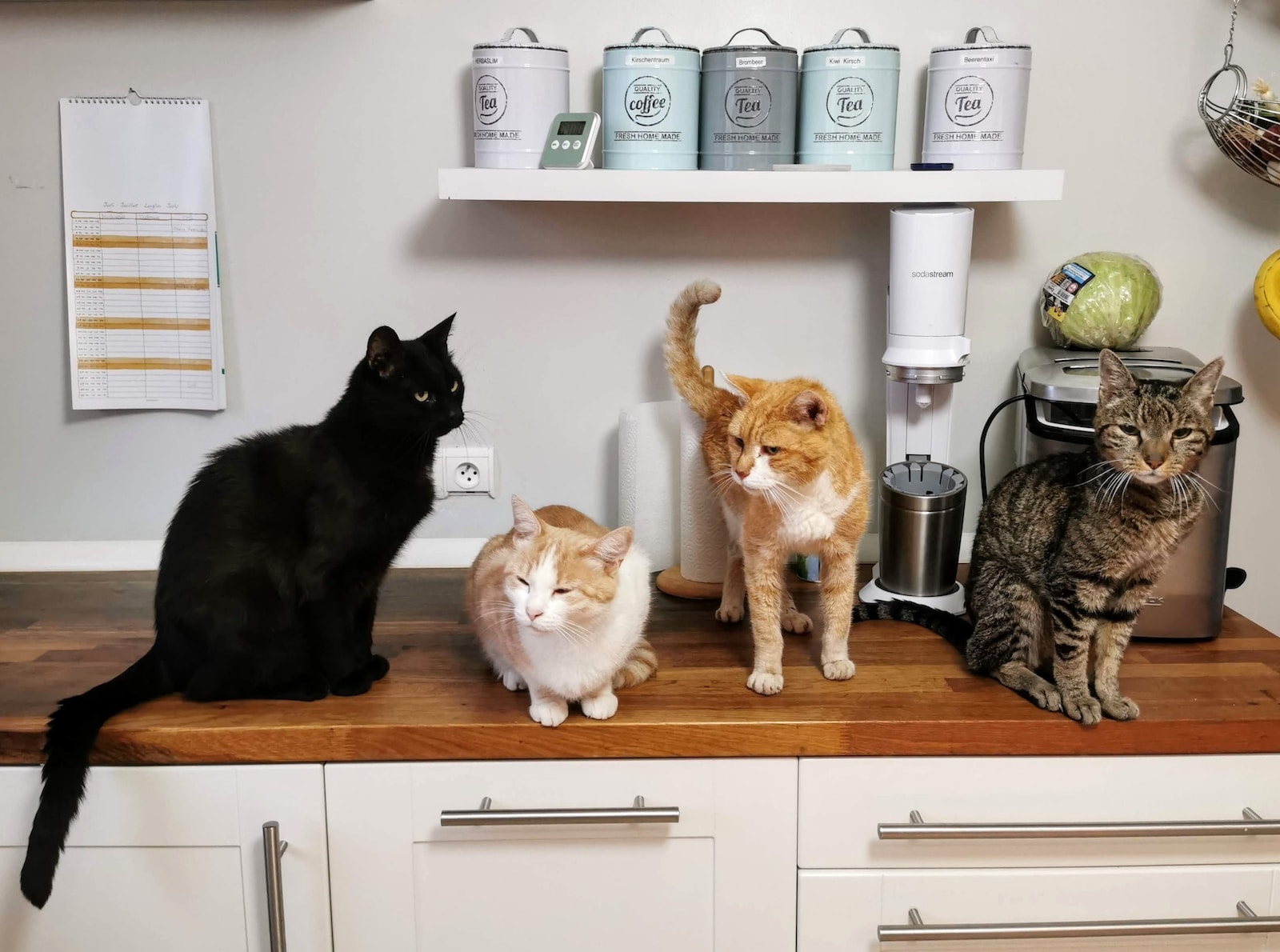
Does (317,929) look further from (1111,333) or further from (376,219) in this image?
(1111,333)

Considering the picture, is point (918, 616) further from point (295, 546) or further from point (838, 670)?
point (295, 546)

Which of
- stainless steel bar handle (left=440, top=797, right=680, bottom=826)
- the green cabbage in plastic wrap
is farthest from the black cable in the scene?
stainless steel bar handle (left=440, top=797, right=680, bottom=826)

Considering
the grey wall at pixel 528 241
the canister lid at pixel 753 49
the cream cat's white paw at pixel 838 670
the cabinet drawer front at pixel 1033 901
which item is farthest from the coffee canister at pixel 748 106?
the cabinet drawer front at pixel 1033 901

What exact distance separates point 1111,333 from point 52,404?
1.64m

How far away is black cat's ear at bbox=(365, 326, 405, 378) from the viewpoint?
1262mm

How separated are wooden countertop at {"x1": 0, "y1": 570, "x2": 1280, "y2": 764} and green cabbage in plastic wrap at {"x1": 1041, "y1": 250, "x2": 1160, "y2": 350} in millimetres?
474

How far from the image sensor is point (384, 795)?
1254 mm

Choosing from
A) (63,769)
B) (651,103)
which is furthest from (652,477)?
(63,769)

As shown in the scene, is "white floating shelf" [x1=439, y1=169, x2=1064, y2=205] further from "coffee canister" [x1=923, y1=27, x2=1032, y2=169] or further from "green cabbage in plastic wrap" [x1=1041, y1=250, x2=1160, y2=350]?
"green cabbage in plastic wrap" [x1=1041, y1=250, x2=1160, y2=350]

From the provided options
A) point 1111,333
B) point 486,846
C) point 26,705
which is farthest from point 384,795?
point 1111,333

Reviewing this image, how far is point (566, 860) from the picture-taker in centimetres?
127

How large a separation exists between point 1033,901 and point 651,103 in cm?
114

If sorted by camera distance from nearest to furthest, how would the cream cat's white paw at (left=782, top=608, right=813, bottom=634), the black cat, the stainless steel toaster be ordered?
the black cat, the stainless steel toaster, the cream cat's white paw at (left=782, top=608, right=813, bottom=634)

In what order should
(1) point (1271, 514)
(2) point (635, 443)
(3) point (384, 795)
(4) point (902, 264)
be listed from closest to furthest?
(3) point (384, 795) → (4) point (902, 264) → (2) point (635, 443) → (1) point (1271, 514)
